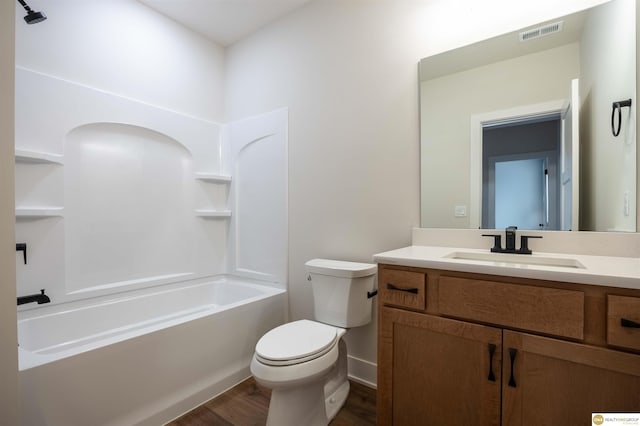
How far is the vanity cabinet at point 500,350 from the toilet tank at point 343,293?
44 centimetres

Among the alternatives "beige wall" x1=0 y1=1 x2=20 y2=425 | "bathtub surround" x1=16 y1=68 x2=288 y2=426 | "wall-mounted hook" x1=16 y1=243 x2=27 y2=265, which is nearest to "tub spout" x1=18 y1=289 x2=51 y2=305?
"bathtub surround" x1=16 y1=68 x2=288 y2=426

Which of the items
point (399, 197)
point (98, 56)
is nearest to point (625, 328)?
point (399, 197)

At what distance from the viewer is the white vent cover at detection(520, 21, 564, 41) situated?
138cm

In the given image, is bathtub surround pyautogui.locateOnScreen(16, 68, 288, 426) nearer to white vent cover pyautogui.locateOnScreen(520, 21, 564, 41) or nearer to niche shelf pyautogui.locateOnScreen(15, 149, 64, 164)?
niche shelf pyautogui.locateOnScreen(15, 149, 64, 164)

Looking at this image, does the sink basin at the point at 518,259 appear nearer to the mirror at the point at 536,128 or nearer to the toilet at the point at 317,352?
the mirror at the point at 536,128

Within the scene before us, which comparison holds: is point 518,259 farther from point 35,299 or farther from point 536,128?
point 35,299

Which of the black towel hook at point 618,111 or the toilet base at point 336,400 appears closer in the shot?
the black towel hook at point 618,111

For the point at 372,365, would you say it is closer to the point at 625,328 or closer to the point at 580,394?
the point at 580,394

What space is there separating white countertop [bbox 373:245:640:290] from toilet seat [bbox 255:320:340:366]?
0.52 metres

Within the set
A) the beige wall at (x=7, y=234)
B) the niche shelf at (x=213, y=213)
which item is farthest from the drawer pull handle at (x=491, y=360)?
the niche shelf at (x=213, y=213)

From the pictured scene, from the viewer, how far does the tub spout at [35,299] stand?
1691 millimetres

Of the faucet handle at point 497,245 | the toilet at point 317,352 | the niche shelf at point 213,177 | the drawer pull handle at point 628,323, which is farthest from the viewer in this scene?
the niche shelf at point 213,177

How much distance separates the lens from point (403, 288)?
1250mm

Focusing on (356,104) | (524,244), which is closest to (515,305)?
(524,244)
